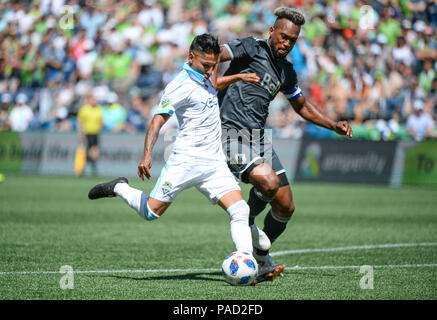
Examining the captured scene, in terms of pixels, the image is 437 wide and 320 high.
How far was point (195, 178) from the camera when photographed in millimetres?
7023

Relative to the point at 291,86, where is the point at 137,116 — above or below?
above

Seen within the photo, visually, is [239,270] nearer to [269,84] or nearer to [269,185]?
[269,185]

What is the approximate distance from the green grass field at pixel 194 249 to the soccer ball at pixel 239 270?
0.12m

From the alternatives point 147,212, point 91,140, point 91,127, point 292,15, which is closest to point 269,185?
point 147,212

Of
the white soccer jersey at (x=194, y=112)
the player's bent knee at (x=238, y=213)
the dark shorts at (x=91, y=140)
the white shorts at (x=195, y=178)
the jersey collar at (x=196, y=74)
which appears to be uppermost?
the dark shorts at (x=91, y=140)

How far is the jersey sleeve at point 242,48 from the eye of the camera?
7789 millimetres

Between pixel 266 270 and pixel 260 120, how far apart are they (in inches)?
61.0

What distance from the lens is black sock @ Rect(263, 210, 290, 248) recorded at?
26.6 ft

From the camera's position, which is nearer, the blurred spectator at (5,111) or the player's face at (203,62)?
the player's face at (203,62)

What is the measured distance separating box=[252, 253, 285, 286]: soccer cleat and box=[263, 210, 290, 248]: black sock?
20.8 inches

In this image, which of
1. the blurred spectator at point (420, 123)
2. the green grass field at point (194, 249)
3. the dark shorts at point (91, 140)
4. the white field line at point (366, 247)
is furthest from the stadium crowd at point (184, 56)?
the white field line at point (366, 247)

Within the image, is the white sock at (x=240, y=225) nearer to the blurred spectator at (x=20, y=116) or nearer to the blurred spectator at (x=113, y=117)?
the blurred spectator at (x=113, y=117)

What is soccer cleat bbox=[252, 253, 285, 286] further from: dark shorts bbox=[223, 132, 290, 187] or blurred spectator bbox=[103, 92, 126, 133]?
blurred spectator bbox=[103, 92, 126, 133]

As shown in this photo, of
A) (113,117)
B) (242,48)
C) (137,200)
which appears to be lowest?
(137,200)
